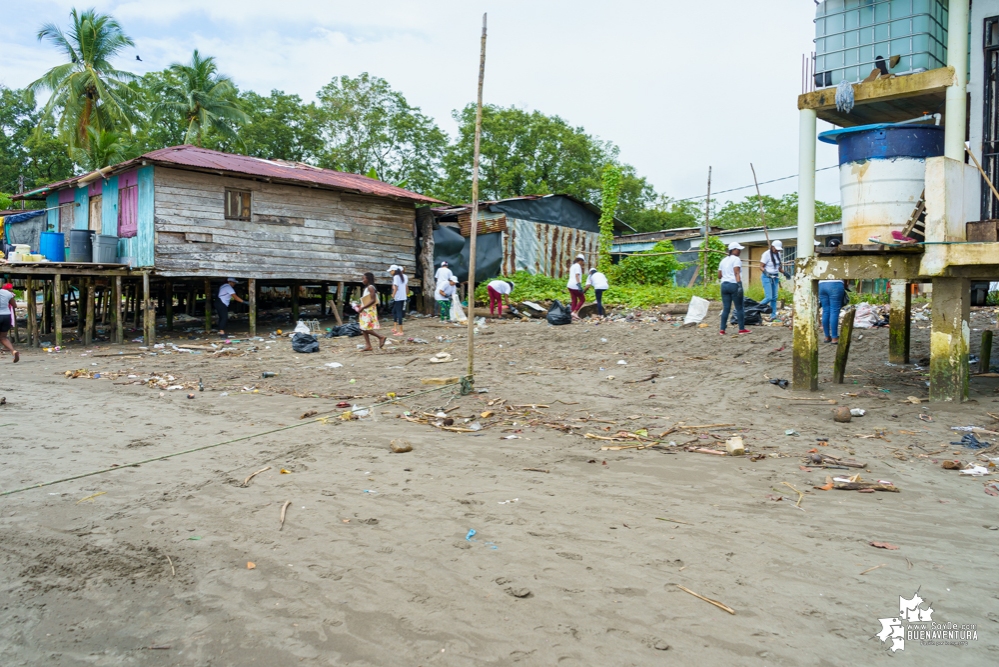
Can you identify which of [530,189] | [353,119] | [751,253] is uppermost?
[353,119]

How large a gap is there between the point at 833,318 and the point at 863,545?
7.53m

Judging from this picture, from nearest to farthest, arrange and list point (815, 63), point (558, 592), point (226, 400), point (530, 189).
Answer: point (558, 592)
point (815, 63)
point (226, 400)
point (530, 189)

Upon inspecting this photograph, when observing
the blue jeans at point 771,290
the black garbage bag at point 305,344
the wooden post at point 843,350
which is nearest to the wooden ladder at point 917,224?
the wooden post at point 843,350

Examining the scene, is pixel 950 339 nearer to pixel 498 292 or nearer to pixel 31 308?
pixel 498 292

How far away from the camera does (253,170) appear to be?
16.1m

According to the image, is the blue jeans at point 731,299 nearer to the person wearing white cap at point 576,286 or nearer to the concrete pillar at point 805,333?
the person wearing white cap at point 576,286

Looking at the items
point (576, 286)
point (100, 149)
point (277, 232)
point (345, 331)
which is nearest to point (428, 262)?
point (277, 232)

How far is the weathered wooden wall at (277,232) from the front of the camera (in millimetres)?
14961

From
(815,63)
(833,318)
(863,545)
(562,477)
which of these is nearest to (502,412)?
(562,477)

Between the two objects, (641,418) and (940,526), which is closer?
(940,526)

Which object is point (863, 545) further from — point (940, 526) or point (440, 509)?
point (440, 509)

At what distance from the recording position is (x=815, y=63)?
7.77 metres

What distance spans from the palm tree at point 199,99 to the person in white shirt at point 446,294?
1579 centimetres

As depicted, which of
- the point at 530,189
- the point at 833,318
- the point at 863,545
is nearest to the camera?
the point at 863,545
